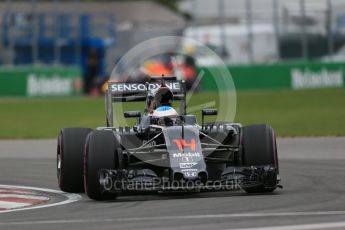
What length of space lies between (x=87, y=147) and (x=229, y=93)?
201cm

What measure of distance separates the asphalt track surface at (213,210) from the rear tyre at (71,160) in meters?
1.02

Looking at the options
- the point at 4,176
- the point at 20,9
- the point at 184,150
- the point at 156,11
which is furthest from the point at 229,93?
the point at 156,11

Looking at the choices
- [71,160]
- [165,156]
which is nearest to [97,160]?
[165,156]

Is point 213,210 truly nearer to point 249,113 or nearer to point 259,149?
point 259,149

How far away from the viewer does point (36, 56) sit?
5456 centimetres

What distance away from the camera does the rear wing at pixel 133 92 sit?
1566 centimetres

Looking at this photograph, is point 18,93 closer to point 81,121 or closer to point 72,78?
point 72,78

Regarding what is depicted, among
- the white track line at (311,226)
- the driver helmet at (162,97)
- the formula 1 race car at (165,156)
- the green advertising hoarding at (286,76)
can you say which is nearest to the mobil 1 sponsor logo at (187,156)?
the formula 1 race car at (165,156)

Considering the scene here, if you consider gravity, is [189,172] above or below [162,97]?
below

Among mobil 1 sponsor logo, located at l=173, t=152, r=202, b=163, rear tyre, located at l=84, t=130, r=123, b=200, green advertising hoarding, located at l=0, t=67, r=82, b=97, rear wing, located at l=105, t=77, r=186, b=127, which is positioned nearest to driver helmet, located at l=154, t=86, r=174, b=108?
rear wing, located at l=105, t=77, r=186, b=127

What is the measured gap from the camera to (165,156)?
44.8 ft

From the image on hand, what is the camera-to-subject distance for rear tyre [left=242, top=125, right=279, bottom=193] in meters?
14.0

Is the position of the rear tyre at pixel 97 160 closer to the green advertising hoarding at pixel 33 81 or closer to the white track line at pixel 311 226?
the white track line at pixel 311 226

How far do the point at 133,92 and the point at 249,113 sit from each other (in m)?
19.7
